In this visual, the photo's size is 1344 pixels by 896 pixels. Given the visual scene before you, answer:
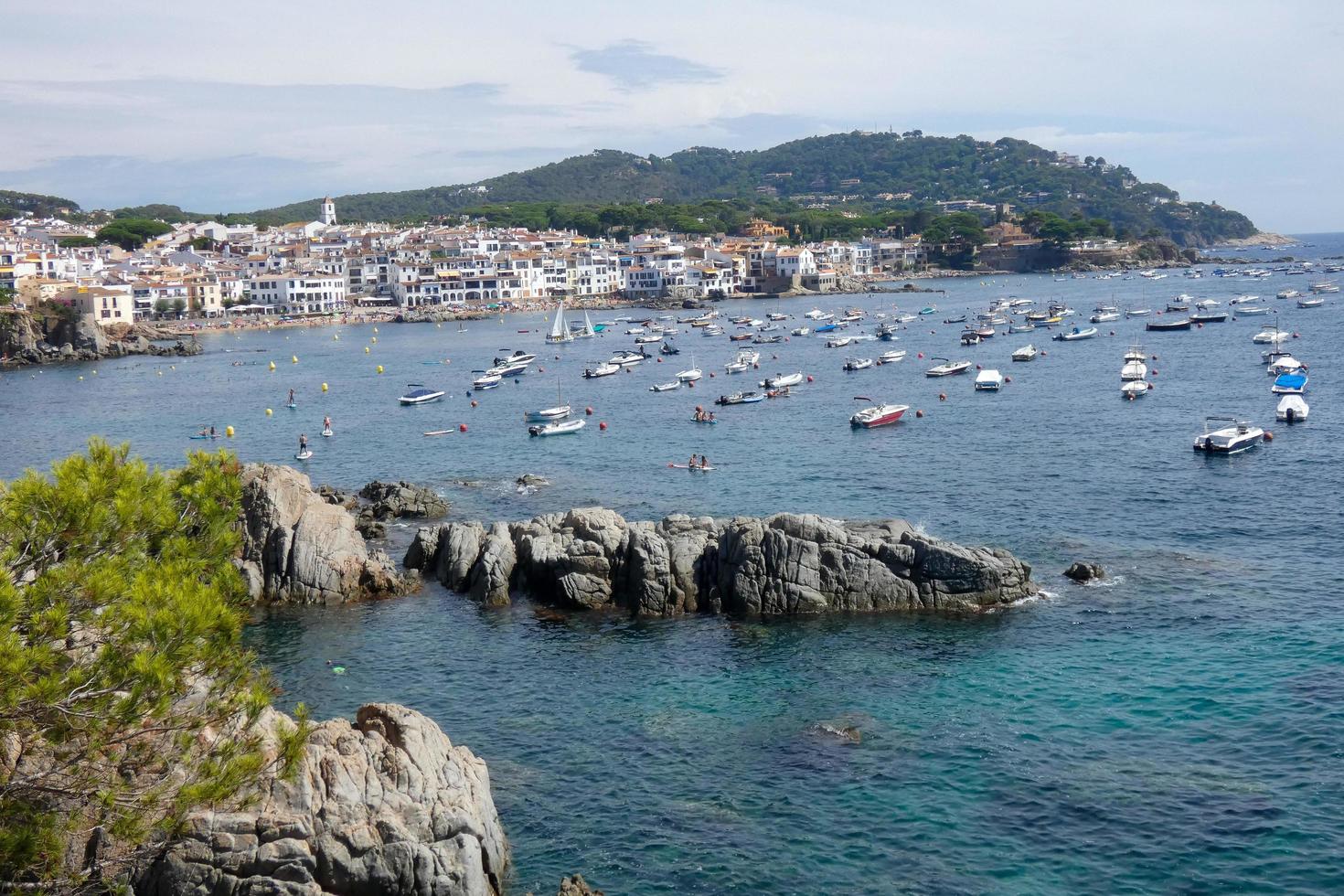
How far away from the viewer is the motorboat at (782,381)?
7388cm

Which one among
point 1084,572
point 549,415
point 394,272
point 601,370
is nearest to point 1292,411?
point 1084,572

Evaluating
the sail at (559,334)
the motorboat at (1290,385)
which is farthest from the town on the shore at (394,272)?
the motorboat at (1290,385)

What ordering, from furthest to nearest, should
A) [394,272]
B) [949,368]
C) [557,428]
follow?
1. [394,272]
2. [949,368]
3. [557,428]

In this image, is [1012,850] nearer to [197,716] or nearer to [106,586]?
[197,716]

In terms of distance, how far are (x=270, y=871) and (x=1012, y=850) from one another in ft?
37.7

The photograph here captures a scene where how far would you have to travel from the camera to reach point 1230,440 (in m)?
48.1

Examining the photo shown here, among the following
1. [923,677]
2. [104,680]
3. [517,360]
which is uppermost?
[104,680]

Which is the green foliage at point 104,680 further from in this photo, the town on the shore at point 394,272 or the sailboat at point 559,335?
the town on the shore at point 394,272

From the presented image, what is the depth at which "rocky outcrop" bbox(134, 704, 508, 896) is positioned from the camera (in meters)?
16.2

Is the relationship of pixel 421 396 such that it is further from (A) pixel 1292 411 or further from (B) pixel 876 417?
(A) pixel 1292 411

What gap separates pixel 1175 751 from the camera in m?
22.2

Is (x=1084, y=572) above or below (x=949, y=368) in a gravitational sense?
below

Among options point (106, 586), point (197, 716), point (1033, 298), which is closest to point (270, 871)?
point (197, 716)

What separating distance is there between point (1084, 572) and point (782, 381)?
1705 inches
